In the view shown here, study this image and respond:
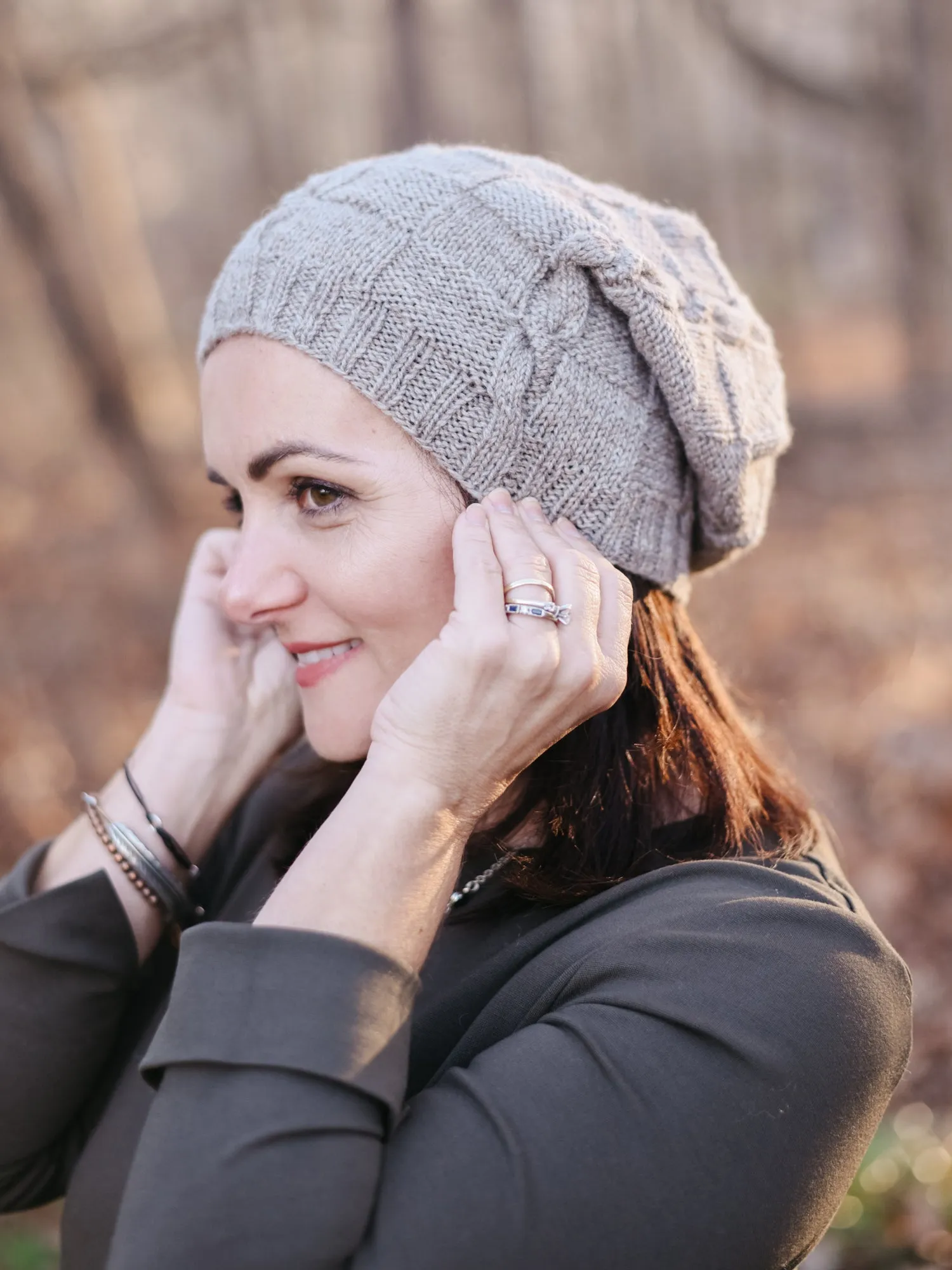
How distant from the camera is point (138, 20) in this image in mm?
9164

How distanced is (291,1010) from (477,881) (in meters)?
0.68

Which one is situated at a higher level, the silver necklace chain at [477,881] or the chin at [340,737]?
the chin at [340,737]

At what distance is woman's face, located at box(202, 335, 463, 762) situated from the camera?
1.82 metres

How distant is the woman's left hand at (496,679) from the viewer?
1527mm

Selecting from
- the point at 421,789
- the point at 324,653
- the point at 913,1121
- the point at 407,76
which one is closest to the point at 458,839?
the point at 421,789

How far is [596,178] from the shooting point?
1320 centimetres

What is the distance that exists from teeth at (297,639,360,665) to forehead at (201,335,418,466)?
0.34m

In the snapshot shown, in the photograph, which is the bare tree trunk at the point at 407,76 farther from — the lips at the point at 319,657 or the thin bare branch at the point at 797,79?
the lips at the point at 319,657

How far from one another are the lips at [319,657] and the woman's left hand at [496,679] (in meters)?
0.36

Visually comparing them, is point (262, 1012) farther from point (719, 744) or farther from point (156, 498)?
point (156, 498)

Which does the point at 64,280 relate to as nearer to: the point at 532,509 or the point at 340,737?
the point at 340,737

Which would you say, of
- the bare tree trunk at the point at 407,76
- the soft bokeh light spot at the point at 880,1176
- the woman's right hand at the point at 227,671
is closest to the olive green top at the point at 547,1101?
the woman's right hand at the point at 227,671

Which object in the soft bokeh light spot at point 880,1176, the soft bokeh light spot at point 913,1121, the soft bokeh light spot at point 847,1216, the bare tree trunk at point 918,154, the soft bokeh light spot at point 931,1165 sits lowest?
the soft bokeh light spot at point 913,1121

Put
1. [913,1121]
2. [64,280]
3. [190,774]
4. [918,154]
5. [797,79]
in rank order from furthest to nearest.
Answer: [797,79]
[918,154]
[64,280]
[913,1121]
[190,774]
